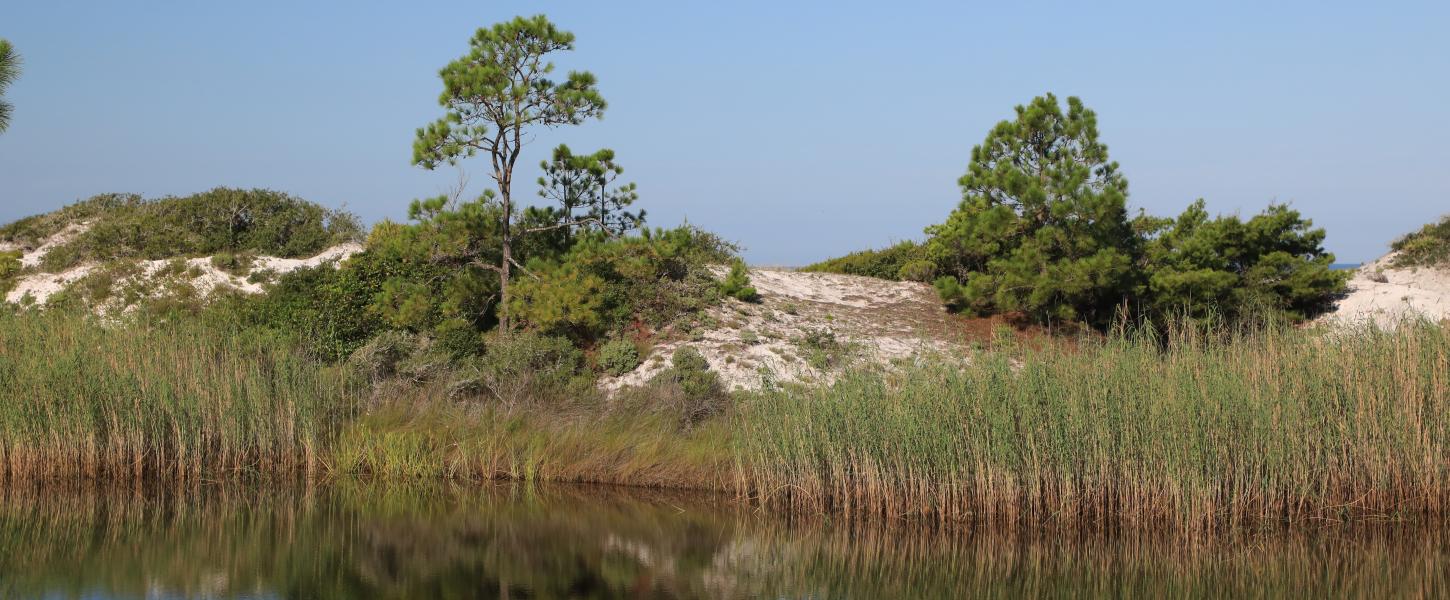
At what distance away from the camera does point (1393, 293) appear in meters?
21.8

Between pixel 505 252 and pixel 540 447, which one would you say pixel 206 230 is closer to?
pixel 505 252

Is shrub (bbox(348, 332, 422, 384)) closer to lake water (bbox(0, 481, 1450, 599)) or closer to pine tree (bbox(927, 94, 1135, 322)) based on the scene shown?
lake water (bbox(0, 481, 1450, 599))

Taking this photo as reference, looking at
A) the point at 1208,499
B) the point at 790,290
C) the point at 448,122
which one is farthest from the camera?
the point at 790,290

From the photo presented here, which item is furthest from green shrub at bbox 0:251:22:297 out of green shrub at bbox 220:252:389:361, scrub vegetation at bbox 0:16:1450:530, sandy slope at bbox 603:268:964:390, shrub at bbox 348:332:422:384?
sandy slope at bbox 603:268:964:390

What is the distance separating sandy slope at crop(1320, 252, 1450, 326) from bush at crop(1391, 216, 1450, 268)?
7.8 inches

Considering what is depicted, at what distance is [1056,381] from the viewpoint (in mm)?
11109

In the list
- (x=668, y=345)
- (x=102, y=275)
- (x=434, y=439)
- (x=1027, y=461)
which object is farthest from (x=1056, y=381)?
(x=102, y=275)

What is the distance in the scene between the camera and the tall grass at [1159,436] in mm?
10633

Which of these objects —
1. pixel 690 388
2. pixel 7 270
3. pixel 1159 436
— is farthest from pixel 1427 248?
pixel 7 270

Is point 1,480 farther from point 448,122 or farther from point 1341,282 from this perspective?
point 1341,282

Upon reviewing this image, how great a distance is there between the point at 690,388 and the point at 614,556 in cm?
542

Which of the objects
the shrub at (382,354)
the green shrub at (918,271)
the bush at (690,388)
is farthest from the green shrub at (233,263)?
the green shrub at (918,271)

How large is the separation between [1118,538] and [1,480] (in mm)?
11617

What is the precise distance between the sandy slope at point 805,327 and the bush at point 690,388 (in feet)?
1.13
